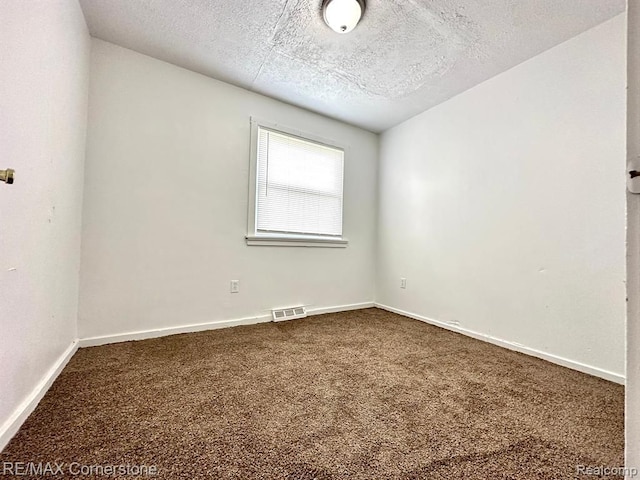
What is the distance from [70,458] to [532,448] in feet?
5.48

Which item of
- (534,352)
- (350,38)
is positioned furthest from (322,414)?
(350,38)

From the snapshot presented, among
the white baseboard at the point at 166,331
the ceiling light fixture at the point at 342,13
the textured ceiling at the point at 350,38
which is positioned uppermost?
the textured ceiling at the point at 350,38

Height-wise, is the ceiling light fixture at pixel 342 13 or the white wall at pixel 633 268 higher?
the ceiling light fixture at pixel 342 13

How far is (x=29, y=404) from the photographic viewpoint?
1.18 meters

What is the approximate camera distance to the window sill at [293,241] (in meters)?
2.69

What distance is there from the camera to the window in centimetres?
272

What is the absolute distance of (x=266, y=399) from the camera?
136 centimetres

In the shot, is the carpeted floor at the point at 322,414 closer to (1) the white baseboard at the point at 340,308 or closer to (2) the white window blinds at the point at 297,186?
(1) the white baseboard at the point at 340,308

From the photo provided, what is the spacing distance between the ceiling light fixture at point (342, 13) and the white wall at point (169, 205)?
1.19m

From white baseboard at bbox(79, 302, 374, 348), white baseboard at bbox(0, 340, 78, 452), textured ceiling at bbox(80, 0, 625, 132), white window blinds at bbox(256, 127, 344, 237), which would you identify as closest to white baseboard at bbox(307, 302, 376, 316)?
white baseboard at bbox(79, 302, 374, 348)

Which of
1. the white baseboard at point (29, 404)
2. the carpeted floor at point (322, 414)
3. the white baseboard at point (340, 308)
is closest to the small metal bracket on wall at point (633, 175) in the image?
the carpeted floor at point (322, 414)

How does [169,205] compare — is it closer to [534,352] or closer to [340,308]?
[340,308]

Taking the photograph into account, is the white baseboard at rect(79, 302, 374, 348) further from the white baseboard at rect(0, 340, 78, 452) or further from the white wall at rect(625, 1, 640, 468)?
the white wall at rect(625, 1, 640, 468)

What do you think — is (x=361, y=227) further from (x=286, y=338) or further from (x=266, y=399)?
(x=266, y=399)
